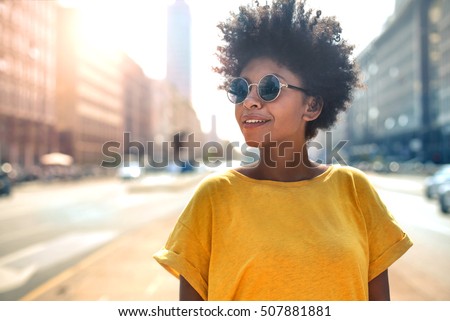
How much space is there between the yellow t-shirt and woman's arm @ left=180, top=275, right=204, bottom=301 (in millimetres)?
24

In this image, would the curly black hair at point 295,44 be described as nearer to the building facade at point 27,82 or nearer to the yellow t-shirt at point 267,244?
the yellow t-shirt at point 267,244

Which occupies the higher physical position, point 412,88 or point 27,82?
point 412,88

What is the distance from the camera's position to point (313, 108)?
2125mm

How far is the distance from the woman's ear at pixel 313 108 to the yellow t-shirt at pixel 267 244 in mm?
344

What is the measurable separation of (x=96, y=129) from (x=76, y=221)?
6653 centimetres

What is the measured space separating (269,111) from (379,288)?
2.34 feet

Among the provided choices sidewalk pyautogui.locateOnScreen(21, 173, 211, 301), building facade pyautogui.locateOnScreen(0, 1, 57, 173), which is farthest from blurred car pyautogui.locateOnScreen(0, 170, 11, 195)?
building facade pyautogui.locateOnScreen(0, 1, 57, 173)

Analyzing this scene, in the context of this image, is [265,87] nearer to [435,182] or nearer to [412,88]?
[435,182]

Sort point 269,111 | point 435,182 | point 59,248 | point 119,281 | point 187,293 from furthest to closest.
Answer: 1. point 435,182
2. point 59,248
3. point 119,281
4. point 269,111
5. point 187,293

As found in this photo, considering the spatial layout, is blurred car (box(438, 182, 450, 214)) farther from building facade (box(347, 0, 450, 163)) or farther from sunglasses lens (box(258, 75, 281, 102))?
building facade (box(347, 0, 450, 163))

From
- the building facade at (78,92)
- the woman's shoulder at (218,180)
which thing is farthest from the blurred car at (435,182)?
the building facade at (78,92)

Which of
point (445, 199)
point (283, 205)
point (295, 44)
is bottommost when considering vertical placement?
point (445, 199)

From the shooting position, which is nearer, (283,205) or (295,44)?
(283,205)

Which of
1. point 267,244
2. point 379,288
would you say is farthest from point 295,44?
point 379,288
